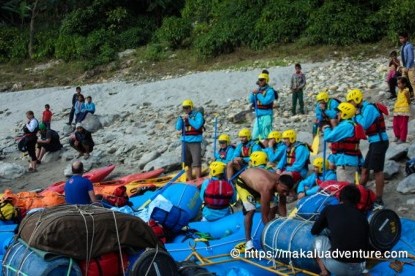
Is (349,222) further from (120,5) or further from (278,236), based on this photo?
(120,5)

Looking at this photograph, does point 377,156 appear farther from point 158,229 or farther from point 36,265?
point 36,265

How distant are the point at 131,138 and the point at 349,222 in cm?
946

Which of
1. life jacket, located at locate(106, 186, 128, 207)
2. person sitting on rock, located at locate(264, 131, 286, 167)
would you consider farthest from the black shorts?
life jacket, located at locate(106, 186, 128, 207)

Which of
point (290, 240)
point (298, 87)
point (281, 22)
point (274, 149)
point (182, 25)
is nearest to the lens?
point (290, 240)

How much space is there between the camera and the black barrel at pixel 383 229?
5.35 m

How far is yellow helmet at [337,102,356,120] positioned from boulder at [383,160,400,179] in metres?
1.37

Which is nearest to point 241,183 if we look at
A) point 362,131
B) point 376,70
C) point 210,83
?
point 362,131

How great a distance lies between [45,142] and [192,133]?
15.6ft

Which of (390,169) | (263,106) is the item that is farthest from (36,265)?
(263,106)

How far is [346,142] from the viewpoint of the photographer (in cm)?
734

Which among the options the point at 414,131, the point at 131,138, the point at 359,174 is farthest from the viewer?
the point at 131,138

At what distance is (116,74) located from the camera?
23922mm

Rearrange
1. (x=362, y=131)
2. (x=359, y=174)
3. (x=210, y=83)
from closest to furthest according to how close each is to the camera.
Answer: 1. (x=362, y=131)
2. (x=359, y=174)
3. (x=210, y=83)

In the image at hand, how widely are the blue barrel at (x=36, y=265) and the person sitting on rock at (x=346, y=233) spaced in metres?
2.17
